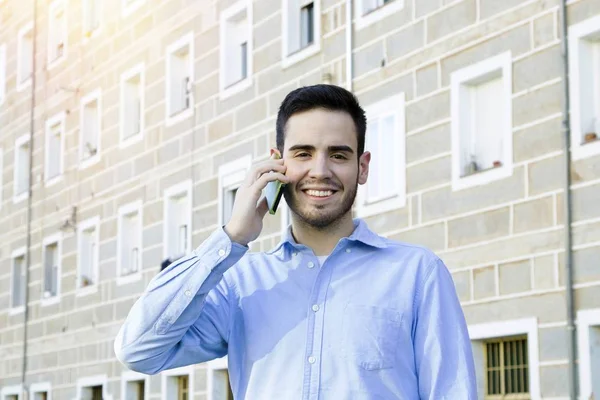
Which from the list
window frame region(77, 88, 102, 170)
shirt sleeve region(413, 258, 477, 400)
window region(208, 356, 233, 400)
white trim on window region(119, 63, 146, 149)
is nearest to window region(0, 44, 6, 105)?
window frame region(77, 88, 102, 170)

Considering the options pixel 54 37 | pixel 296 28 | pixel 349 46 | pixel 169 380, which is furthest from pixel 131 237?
pixel 349 46

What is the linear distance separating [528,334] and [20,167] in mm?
21872

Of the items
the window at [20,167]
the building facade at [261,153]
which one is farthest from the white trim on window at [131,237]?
the window at [20,167]

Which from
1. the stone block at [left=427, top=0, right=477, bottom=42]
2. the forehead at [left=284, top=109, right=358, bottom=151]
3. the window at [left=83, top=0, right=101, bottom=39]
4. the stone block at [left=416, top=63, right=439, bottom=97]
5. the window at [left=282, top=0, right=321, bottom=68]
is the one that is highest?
the window at [left=83, top=0, right=101, bottom=39]

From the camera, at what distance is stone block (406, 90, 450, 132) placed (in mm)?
19297

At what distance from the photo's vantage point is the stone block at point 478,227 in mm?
17984

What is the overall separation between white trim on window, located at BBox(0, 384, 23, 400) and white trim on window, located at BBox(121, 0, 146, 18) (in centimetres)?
966

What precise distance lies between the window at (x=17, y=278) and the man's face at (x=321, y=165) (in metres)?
31.9

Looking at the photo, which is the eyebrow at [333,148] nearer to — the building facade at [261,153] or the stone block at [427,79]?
the building facade at [261,153]

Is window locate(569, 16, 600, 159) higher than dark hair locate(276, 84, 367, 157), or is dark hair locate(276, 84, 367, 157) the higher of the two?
window locate(569, 16, 600, 159)

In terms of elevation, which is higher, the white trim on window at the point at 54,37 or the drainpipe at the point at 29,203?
the white trim on window at the point at 54,37

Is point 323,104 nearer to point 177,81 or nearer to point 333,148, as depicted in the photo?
point 333,148

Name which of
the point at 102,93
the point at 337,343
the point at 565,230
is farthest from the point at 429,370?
the point at 102,93

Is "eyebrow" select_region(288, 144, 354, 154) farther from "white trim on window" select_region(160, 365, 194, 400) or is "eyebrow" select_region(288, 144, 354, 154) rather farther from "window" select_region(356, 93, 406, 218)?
"white trim on window" select_region(160, 365, 194, 400)
